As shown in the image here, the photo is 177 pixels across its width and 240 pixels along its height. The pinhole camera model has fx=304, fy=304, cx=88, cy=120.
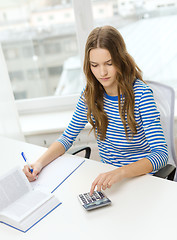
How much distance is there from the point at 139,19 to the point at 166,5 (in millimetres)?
210

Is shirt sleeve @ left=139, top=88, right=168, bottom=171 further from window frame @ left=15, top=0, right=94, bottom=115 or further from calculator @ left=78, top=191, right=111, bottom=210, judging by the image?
window frame @ left=15, top=0, right=94, bottom=115

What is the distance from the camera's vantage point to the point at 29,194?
47.3 inches

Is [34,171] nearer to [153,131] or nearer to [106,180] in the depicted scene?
[106,180]

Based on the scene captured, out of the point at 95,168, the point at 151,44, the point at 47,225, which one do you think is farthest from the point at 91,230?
the point at 151,44

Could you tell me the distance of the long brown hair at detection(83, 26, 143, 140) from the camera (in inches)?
51.5

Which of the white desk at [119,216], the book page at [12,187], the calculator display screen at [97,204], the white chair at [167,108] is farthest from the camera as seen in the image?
the white chair at [167,108]

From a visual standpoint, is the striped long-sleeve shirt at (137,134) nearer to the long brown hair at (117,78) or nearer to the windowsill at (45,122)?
the long brown hair at (117,78)

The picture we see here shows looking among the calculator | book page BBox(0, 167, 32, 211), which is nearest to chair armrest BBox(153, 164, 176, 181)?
the calculator

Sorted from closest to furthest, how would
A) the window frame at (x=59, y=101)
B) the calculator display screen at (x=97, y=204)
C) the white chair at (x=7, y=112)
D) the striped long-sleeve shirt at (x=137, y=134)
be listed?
the calculator display screen at (x=97, y=204) → the striped long-sleeve shirt at (x=137, y=134) → the white chair at (x=7, y=112) → the window frame at (x=59, y=101)

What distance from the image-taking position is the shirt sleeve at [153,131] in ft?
4.05

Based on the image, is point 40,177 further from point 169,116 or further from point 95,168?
point 169,116

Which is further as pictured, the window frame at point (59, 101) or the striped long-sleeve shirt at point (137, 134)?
the window frame at point (59, 101)

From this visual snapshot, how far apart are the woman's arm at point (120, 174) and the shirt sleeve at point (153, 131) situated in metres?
0.04

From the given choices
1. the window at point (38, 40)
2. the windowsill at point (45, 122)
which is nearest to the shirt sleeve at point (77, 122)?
the windowsill at point (45, 122)
